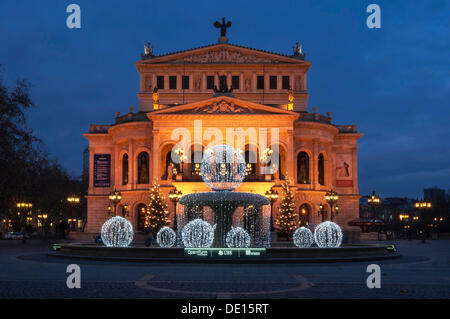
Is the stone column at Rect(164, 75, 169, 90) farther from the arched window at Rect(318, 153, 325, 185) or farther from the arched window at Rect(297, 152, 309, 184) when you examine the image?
the arched window at Rect(318, 153, 325, 185)

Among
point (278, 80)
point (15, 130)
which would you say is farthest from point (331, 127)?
point (15, 130)

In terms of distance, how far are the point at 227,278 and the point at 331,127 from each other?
148 ft

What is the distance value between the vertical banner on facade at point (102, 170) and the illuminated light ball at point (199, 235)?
35197 millimetres

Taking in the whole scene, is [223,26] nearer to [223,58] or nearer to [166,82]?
[223,58]

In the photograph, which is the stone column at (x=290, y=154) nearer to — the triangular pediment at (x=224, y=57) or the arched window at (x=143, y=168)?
the triangular pediment at (x=224, y=57)

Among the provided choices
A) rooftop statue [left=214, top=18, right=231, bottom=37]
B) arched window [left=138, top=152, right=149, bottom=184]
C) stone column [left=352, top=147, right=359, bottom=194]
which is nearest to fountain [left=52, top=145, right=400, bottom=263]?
arched window [left=138, top=152, right=149, bottom=184]

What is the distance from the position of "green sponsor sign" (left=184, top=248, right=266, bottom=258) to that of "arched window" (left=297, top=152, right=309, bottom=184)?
35990mm

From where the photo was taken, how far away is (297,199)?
5606 cm

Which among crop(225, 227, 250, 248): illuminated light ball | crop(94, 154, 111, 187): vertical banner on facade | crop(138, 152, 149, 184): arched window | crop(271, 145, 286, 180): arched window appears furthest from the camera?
crop(94, 154, 111, 187): vertical banner on facade

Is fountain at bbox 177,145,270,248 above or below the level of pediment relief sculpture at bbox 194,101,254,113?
below

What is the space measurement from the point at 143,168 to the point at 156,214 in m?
11.8

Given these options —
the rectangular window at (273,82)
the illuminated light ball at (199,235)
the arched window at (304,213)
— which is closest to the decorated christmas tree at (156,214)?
the arched window at (304,213)

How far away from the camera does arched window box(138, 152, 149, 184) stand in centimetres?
5872

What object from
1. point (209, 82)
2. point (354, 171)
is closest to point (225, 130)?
point (209, 82)
